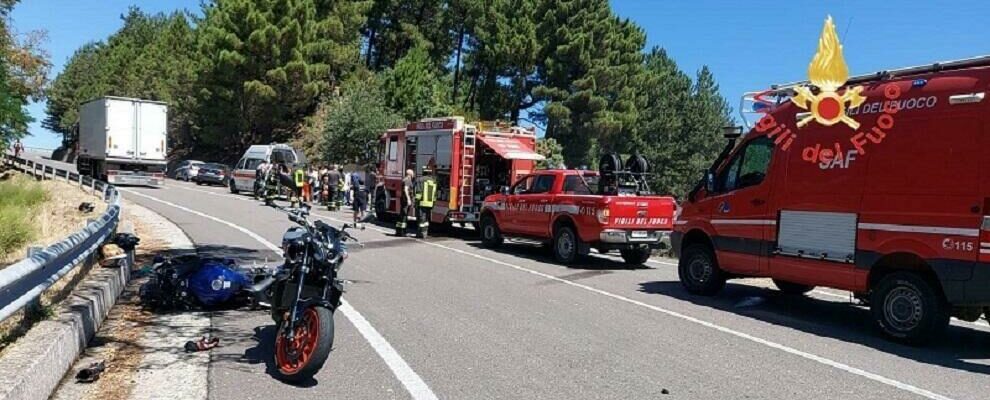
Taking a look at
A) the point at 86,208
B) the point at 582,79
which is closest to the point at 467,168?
the point at 86,208

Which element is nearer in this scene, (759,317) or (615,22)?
(759,317)

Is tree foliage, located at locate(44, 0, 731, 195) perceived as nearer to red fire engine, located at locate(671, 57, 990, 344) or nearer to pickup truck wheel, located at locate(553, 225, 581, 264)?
pickup truck wheel, located at locate(553, 225, 581, 264)

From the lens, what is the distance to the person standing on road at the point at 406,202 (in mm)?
18281

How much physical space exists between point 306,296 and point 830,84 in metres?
6.41

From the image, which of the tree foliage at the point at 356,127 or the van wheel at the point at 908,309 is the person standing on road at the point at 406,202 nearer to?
the van wheel at the point at 908,309

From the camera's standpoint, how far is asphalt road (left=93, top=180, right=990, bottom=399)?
601 centimetres

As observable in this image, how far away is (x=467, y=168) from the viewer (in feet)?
60.3

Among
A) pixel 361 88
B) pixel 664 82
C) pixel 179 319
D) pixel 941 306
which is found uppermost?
pixel 664 82

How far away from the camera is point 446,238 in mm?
18516

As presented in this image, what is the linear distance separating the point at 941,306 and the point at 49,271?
331 inches

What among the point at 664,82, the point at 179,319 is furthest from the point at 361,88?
the point at 179,319

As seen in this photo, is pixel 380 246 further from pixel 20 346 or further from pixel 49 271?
pixel 20 346

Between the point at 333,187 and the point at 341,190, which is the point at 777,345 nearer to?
the point at 333,187

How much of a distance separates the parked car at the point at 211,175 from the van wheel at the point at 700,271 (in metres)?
35.8
